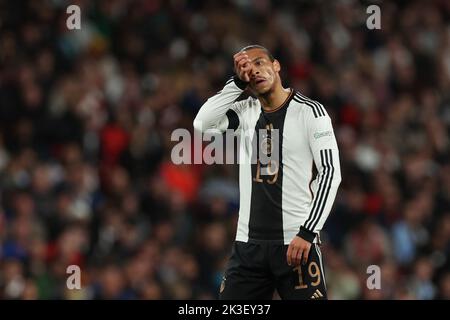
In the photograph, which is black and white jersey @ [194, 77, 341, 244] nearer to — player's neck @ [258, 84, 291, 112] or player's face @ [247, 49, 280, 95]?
player's neck @ [258, 84, 291, 112]

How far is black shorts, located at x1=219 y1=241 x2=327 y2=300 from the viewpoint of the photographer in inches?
246

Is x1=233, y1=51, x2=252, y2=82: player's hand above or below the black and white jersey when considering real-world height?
above

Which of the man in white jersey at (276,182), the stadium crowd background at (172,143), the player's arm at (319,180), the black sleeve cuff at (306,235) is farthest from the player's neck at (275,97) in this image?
the stadium crowd background at (172,143)

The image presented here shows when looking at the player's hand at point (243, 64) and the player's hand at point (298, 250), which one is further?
the player's hand at point (243, 64)

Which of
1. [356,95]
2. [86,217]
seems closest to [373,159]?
[356,95]

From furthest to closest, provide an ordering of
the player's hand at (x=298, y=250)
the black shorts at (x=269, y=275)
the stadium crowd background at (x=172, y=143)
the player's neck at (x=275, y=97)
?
the stadium crowd background at (x=172, y=143) → the player's neck at (x=275, y=97) → the black shorts at (x=269, y=275) → the player's hand at (x=298, y=250)

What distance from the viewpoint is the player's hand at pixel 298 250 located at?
6.07m

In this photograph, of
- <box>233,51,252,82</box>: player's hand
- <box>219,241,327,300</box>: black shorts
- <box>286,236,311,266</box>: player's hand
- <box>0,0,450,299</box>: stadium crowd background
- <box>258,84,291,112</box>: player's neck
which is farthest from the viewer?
<box>0,0,450,299</box>: stadium crowd background

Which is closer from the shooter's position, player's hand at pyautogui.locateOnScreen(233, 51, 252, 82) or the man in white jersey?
the man in white jersey

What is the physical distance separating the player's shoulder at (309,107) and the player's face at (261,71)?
18 centimetres

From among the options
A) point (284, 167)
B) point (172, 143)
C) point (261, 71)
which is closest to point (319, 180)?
point (284, 167)

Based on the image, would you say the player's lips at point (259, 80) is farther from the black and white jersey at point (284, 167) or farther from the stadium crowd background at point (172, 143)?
the stadium crowd background at point (172, 143)

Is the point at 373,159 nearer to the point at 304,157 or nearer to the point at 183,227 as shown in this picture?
the point at 183,227

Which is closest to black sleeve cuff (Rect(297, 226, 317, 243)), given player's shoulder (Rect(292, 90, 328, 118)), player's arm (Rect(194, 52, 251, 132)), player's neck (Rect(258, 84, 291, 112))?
player's shoulder (Rect(292, 90, 328, 118))
